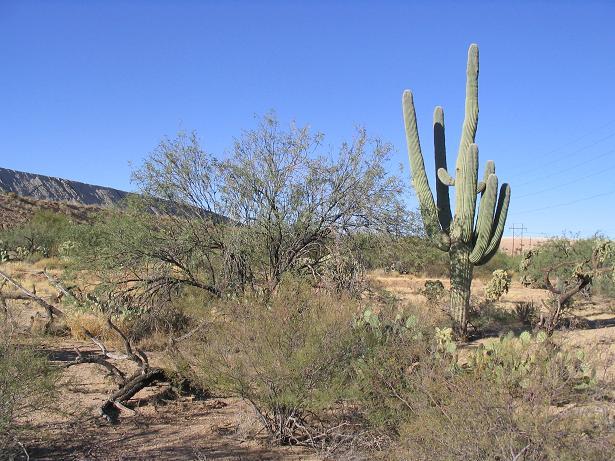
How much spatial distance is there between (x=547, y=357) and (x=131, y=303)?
8.67 m

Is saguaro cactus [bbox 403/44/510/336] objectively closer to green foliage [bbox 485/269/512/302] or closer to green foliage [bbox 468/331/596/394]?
green foliage [bbox 485/269/512/302]

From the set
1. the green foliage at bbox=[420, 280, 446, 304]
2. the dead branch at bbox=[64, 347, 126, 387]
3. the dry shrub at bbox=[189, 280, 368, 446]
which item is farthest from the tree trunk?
the dead branch at bbox=[64, 347, 126, 387]

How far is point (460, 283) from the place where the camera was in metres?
13.8

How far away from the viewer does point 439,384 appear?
4.94 meters

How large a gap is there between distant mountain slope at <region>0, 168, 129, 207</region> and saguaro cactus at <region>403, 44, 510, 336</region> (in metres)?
60.8

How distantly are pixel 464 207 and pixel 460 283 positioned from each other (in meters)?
1.78

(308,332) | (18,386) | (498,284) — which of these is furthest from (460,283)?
(18,386)

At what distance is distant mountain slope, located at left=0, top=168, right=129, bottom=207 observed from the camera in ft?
240

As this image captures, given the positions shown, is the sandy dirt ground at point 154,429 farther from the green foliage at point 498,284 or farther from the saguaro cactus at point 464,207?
the green foliage at point 498,284

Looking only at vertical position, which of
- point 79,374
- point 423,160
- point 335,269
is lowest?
point 79,374

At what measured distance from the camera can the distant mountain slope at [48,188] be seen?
73.2 meters

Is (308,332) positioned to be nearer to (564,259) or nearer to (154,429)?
(154,429)

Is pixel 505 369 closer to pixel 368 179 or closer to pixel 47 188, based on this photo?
pixel 368 179

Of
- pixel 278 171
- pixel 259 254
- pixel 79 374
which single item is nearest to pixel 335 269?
pixel 259 254
